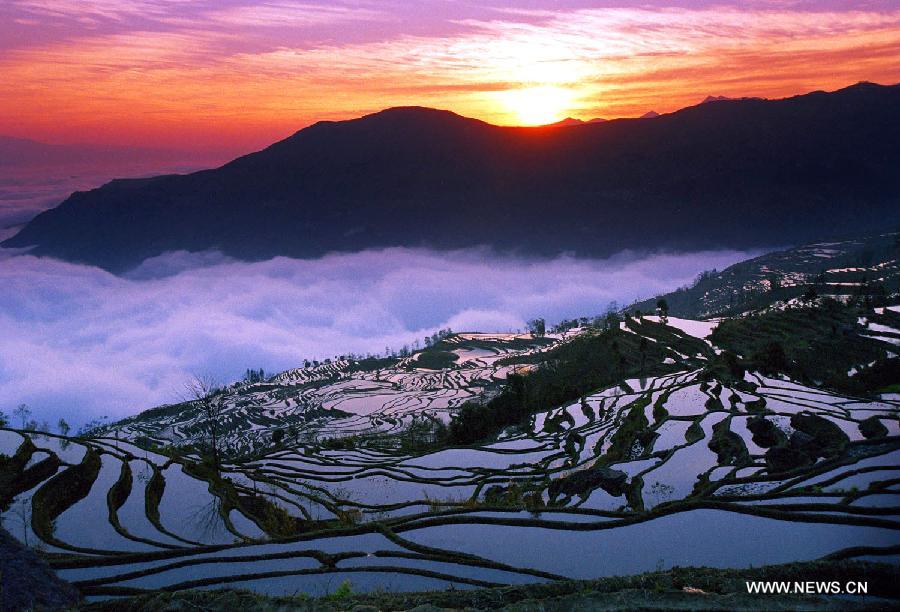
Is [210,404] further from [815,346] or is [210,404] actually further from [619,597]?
[619,597]

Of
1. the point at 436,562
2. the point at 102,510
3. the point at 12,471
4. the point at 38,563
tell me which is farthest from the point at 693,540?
Answer: the point at 12,471

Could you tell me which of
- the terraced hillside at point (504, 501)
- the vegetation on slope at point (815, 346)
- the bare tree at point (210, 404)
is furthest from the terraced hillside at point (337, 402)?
the terraced hillside at point (504, 501)

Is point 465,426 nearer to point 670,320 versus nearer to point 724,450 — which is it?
point 724,450

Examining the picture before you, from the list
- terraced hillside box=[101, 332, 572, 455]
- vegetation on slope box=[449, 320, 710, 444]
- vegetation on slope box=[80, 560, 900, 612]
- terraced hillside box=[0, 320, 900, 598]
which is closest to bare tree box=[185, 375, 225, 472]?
terraced hillside box=[0, 320, 900, 598]

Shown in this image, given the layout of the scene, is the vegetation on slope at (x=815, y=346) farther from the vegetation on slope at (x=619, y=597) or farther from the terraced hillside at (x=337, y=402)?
the terraced hillside at (x=337, y=402)

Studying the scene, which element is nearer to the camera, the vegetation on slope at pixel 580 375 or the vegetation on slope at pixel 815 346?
the vegetation on slope at pixel 815 346

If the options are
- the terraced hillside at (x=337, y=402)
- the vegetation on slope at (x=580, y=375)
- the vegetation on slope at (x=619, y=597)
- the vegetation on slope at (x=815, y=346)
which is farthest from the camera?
the terraced hillside at (x=337, y=402)

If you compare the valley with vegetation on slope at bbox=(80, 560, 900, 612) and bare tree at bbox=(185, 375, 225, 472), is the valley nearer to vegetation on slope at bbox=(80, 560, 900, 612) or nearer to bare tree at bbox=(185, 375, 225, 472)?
bare tree at bbox=(185, 375, 225, 472)

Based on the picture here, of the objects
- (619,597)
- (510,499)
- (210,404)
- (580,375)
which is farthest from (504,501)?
(210,404)
